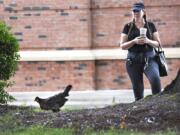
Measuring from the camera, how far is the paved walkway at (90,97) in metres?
12.6

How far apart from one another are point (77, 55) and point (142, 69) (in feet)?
14.3

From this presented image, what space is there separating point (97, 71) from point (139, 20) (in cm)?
457

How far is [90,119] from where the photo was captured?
7797 millimetres

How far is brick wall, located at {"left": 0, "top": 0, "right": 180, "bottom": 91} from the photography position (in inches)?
538

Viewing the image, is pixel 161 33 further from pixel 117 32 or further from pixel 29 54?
pixel 29 54

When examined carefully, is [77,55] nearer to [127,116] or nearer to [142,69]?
[142,69]

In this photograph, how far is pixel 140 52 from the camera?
9.35 meters

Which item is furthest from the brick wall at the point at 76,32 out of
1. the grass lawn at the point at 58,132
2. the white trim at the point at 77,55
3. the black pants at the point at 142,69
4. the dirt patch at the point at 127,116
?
the grass lawn at the point at 58,132

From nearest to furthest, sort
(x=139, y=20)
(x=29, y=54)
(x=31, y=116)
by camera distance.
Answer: (x=31, y=116)
(x=139, y=20)
(x=29, y=54)

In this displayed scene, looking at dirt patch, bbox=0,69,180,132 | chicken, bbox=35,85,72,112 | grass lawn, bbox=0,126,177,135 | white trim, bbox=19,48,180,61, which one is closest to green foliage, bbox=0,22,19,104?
chicken, bbox=35,85,72,112

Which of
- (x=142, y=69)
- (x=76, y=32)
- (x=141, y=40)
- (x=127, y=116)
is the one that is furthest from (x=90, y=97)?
(x=127, y=116)

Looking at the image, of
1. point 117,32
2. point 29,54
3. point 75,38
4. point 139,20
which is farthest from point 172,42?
point 139,20

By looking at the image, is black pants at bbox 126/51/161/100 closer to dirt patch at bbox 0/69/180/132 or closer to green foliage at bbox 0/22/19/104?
dirt patch at bbox 0/69/180/132

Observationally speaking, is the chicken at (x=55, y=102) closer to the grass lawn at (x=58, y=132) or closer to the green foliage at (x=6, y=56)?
the green foliage at (x=6, y=56)
